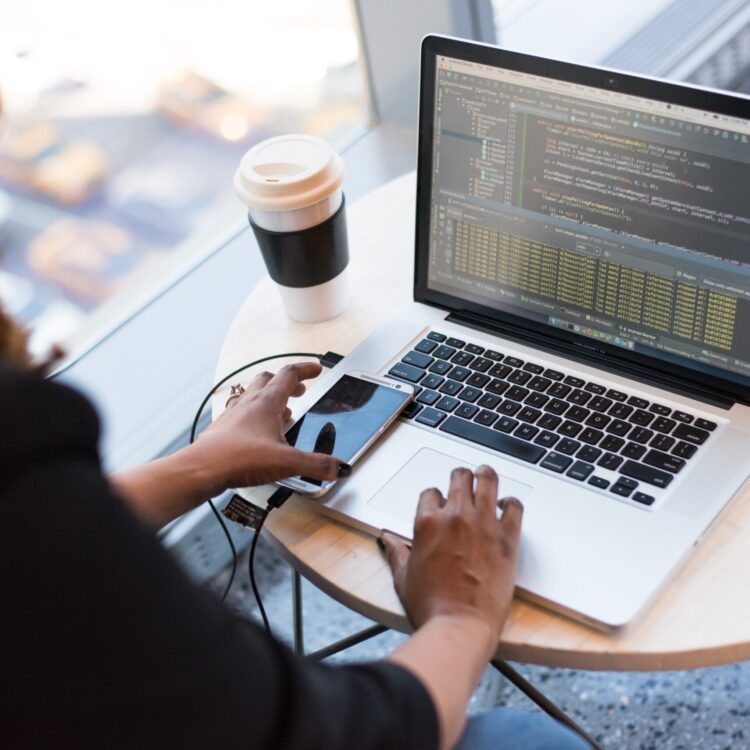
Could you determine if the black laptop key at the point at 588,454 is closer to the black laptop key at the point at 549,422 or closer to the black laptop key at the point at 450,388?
the black laptop key at the point at 549,422

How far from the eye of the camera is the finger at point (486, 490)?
35.3 inches

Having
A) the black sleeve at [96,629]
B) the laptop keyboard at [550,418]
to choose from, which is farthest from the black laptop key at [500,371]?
the black sleeve at [96,629]

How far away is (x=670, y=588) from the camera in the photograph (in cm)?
88

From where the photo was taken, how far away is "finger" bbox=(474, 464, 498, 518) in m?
0.90

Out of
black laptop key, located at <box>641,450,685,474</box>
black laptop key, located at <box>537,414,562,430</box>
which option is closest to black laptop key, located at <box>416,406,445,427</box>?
black laptop key, located at <box>537,414,562,430</box>

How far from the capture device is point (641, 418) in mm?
1010

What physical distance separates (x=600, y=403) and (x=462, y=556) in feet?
0.87

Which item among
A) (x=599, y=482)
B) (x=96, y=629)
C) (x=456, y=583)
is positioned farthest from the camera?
(x=599, y=482)

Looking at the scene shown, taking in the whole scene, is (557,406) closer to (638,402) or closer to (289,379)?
(638,402)

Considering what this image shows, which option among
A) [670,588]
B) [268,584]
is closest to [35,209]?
[268,584]

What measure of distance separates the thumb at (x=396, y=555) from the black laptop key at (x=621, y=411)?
0.26 metres

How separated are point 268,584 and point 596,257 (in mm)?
1013

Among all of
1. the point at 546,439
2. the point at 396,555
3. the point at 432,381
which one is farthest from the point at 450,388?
the point at 396,555

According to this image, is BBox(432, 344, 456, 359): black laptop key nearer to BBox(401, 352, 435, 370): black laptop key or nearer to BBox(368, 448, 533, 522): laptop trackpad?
BBox(401, 352, 435, 370): black laptop key
